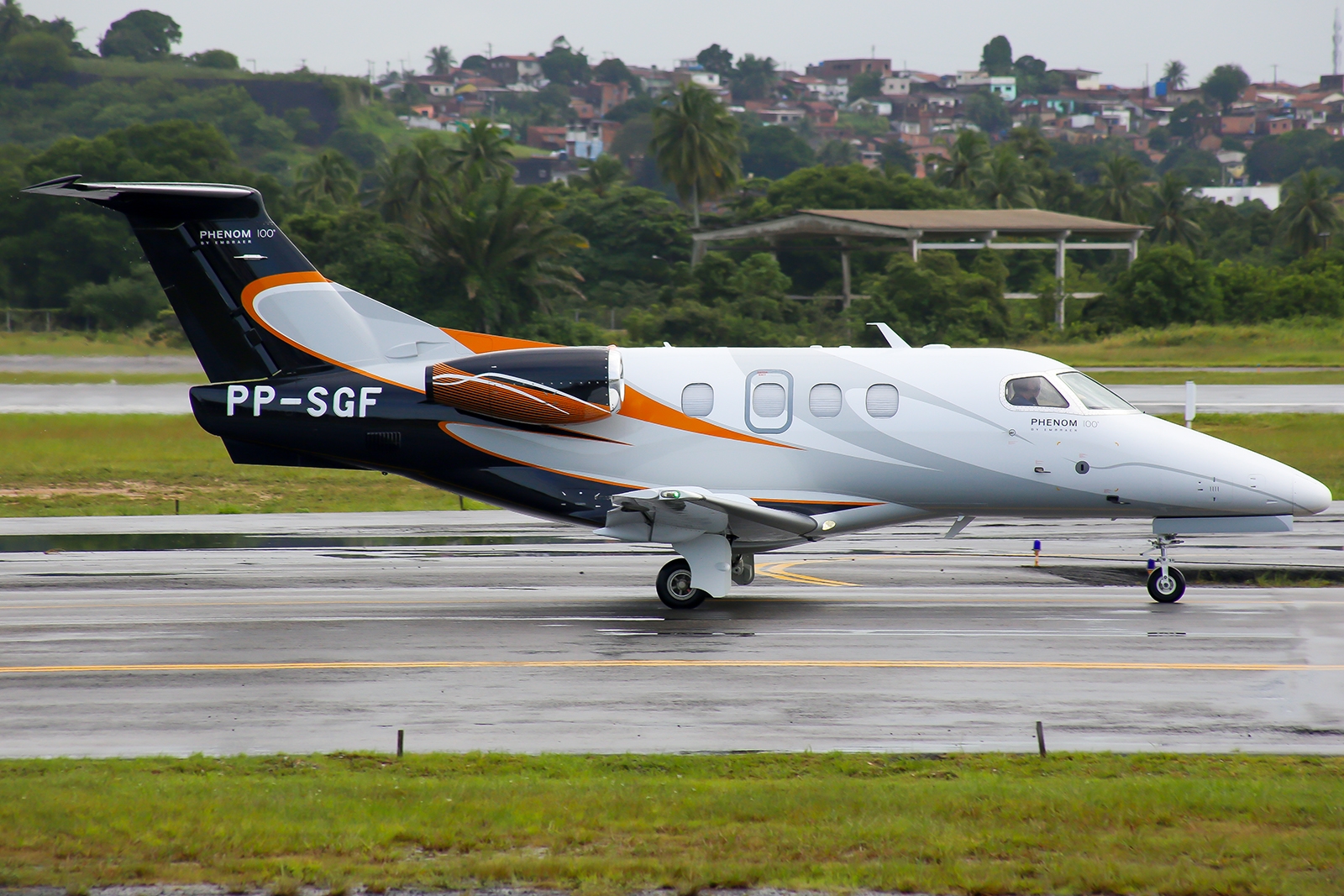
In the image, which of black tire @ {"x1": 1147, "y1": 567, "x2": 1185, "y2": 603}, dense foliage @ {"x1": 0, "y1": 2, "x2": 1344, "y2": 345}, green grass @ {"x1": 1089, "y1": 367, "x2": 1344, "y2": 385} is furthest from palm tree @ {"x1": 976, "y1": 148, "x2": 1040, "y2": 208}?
black tire @ {"x1": 1147, "y1": 567, "x2": 1185, "y2": 603}

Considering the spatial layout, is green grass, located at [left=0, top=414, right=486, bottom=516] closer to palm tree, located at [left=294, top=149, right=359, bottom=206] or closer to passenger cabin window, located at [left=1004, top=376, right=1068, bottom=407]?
passenger cabin window, located at [left=1004, top=376, right=1068, bottom=407]

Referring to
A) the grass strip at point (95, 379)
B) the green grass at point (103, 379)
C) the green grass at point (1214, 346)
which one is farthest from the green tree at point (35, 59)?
the green grass at point (1214, 346)

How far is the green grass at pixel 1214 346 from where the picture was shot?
54.8 m

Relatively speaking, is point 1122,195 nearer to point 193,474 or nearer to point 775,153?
point 193,474

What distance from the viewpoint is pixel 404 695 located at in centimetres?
1193

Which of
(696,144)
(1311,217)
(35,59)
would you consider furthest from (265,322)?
(35,59)

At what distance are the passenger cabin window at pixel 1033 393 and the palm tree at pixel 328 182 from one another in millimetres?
82912

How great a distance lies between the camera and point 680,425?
53.4 ft

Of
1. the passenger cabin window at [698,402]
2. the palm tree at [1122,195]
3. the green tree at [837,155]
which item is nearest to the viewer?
the passenger cabin window at [698,402]

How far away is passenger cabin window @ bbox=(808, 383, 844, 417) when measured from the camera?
636 inches

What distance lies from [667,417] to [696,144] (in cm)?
7639

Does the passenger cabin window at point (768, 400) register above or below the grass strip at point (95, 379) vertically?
above

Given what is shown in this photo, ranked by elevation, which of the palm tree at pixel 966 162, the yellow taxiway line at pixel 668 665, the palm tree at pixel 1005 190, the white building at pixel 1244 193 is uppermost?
the white building at pixel 1244 193

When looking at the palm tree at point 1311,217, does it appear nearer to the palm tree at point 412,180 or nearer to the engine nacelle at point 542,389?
the palm tree at point 412,180
